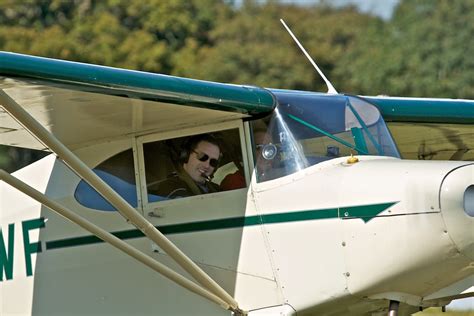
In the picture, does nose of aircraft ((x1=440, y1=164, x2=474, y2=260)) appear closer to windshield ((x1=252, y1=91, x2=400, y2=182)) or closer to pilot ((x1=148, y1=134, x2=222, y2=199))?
windshield ((x1=252, y1=91, x2=400, y2=182))

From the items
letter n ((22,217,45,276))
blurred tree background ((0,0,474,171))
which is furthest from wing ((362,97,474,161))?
blurred tree background ((0,0,474,171))

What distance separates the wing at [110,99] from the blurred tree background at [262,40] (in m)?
25.8

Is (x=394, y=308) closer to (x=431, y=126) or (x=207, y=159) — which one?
(x=207, y=159)

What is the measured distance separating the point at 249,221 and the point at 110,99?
3.86 feet

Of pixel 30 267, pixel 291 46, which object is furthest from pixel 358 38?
pixel 30 267

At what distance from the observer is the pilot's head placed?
7.58 meters

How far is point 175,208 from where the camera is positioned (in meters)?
7.57

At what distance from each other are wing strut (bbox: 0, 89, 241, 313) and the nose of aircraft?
153 cm

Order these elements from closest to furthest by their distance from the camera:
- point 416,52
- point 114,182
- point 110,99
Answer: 1. point 110,99
2. point 114,182
3. point 416,52

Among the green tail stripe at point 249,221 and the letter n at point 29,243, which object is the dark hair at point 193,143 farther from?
the letter n at point 29,243

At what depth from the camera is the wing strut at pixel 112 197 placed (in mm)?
6809

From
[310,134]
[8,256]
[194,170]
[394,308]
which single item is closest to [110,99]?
[194,170]

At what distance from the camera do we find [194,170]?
7.61 m

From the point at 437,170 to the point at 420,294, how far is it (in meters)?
0.82
